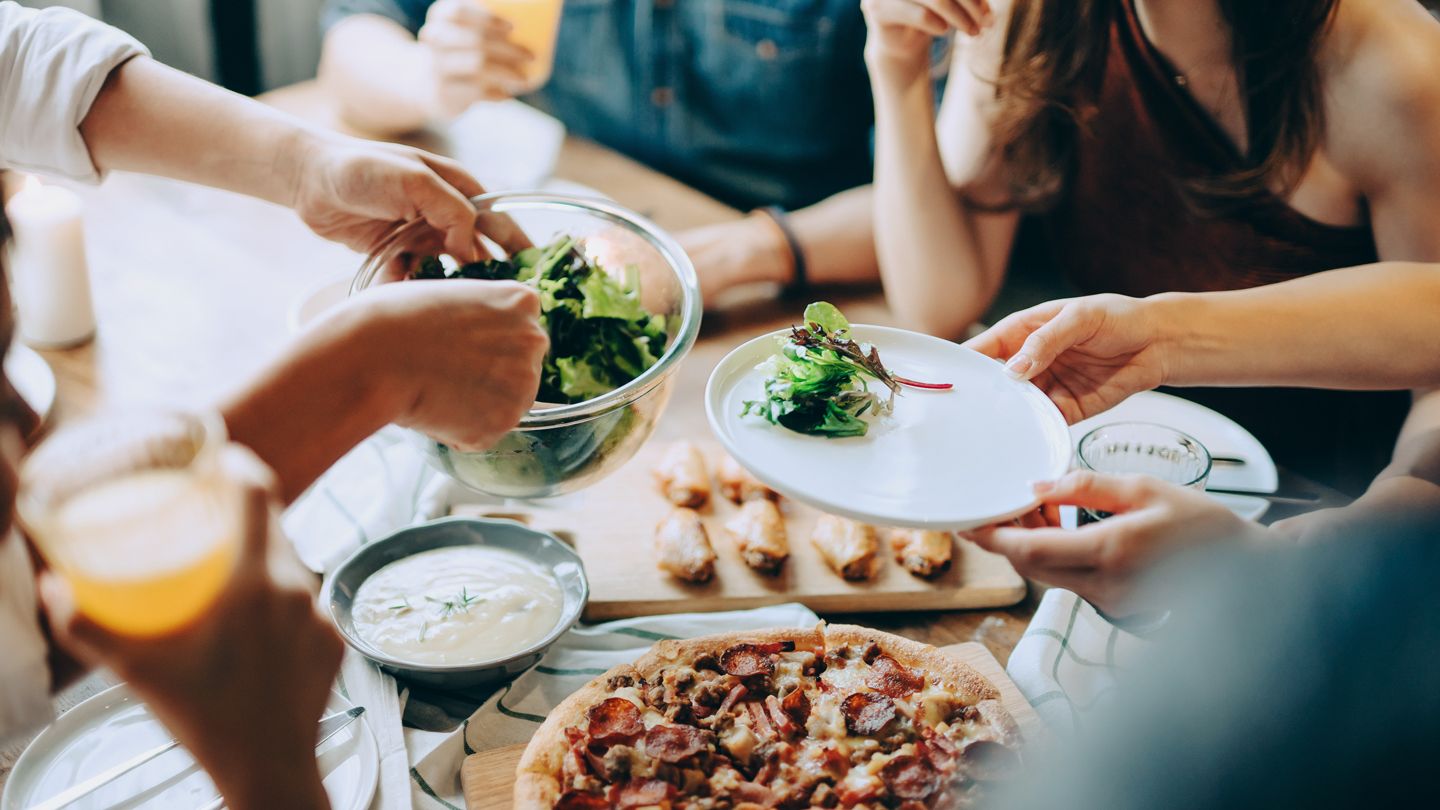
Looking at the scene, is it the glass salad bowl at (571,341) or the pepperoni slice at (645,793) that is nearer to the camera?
the pepperoni slice at (645,793)

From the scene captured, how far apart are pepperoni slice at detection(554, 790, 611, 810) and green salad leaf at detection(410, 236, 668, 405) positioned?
510mm

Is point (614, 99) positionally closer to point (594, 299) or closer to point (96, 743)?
point (594, 299)

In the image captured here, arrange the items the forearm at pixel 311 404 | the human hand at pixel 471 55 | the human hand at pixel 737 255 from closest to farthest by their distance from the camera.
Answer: the forearm at pixel 311 404
the human hand at pixel 737 255
the human hand at pixel 471 55

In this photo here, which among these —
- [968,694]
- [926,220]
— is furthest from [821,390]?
[926,220]

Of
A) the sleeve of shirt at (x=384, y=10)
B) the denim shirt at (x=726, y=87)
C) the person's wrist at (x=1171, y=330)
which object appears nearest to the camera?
the person's wrist at (x=1171, y=330)

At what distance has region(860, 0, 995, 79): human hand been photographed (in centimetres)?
163

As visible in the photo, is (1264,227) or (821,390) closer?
(821,390)

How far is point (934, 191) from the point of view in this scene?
6.63ft

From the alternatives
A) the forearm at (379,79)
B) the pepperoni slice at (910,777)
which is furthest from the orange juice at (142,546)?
the forearm at (379,79)

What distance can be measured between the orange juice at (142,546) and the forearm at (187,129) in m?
0.95

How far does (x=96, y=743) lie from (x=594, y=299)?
2.60 feet

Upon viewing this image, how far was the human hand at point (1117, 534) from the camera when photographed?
1.03 metres

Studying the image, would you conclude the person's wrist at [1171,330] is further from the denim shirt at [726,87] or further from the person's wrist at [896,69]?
the denim shirt at [726,87]

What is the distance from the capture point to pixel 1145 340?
4.56 ft
